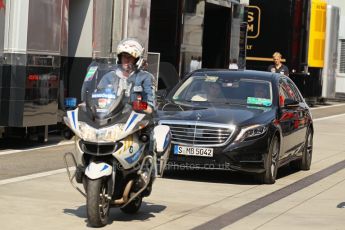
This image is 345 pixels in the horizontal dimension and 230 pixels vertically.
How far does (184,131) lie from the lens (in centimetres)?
1194

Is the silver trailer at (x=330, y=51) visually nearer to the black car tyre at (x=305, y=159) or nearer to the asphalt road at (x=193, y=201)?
the black car tyre at (x=305, y=159)

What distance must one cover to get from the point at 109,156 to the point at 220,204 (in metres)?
2.41

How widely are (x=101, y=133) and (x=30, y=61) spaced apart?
21.7 ft

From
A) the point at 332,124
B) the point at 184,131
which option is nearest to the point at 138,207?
the point at 184,131

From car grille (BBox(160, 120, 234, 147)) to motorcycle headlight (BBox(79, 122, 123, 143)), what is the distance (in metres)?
3.76

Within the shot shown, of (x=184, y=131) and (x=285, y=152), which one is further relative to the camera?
(x=285, y=152)

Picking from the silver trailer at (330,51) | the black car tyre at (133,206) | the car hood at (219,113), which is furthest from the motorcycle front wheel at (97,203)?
the silver trailer at (330,51)

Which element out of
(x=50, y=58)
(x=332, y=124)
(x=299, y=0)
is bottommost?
(x=332, y=124)

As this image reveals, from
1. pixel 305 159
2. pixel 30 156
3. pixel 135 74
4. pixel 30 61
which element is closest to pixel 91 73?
pixel 135 74

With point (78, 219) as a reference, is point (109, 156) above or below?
above

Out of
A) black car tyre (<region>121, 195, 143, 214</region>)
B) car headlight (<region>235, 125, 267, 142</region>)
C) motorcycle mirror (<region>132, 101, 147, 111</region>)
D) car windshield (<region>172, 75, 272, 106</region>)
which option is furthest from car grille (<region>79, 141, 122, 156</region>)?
car windshield (<region>172, 75, 272, 106</region>)

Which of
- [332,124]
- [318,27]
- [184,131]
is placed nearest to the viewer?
[184,131]

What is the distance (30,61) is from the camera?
47.3ft

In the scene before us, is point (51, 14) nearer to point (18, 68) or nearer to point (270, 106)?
point (18, 68)
